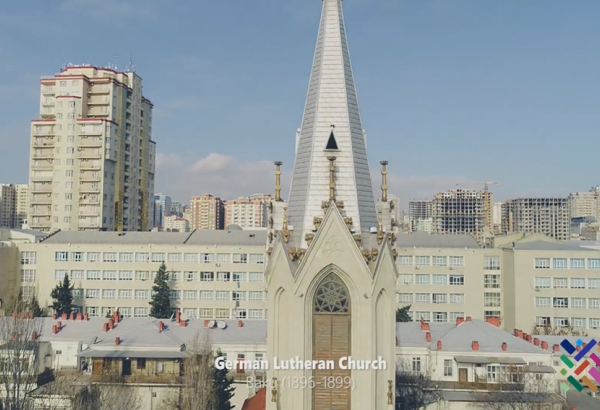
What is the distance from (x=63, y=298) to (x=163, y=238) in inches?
742

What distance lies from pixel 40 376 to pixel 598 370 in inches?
1819

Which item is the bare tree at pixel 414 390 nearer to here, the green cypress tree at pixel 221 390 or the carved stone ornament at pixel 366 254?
the green cypress tree at pixel 221 390

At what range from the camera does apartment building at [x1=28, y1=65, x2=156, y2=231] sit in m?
116

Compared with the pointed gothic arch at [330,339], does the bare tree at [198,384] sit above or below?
below

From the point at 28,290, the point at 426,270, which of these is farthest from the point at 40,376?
the point at 426,270

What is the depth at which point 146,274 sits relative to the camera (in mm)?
95500

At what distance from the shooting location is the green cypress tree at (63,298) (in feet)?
285

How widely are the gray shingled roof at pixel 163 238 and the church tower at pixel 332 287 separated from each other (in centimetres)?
7474

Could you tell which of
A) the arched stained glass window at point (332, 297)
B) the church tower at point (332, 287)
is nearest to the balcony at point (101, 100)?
the church tower at point (332, 287)

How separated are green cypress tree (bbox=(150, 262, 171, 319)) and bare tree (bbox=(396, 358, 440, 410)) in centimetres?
5049

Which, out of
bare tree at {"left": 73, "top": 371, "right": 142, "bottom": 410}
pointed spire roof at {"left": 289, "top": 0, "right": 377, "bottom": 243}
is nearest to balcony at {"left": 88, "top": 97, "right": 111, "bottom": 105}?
bare tree at {"left": 73, "top": 371, "right": 142, "bottom": 410}

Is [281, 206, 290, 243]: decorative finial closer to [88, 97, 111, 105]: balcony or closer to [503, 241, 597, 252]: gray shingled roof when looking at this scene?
[503, 241, 597, 252]: gray shingled roof

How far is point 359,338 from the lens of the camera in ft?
67.2

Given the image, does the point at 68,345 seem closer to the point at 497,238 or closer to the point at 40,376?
the point at 40,376
